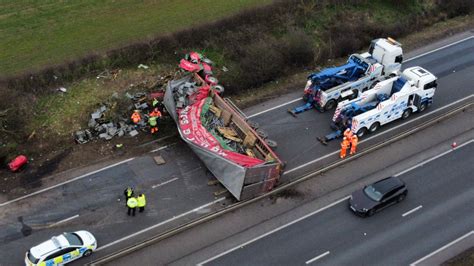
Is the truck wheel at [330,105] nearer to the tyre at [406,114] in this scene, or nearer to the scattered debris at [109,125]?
the tyre at [406,114]

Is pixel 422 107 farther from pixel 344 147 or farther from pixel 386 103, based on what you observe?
pixel 344 147

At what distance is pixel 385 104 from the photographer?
29625mm

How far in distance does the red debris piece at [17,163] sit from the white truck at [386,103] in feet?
55.8

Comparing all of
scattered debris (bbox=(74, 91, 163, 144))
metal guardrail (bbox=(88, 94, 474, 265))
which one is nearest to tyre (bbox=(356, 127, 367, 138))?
metal guardrail (bbox=(88, 94, 474, 265))

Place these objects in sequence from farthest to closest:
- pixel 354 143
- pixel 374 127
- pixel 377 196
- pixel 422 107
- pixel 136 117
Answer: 1. pixel 422 107
2. pixel 136 117
3. pixel 374 127
4. pixel 354 143
5. pixel 377 196

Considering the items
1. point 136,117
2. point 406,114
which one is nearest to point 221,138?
point 136,117

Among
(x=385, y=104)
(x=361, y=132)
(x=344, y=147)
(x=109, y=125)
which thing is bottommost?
(x=109, y=125)

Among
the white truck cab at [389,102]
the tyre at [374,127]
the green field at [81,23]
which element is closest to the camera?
the white truck cab at [389,102]

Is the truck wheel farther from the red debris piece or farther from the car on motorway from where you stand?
the red debris piece

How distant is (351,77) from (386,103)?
3911 mm

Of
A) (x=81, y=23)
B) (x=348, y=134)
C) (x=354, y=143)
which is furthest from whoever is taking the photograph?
(x=81, y=23)

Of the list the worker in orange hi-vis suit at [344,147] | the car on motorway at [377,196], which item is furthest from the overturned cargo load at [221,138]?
the worker in orange hi-vis suit at [344,147]

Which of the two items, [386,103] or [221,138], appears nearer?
[221,138]

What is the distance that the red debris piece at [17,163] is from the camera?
27.3 meters
